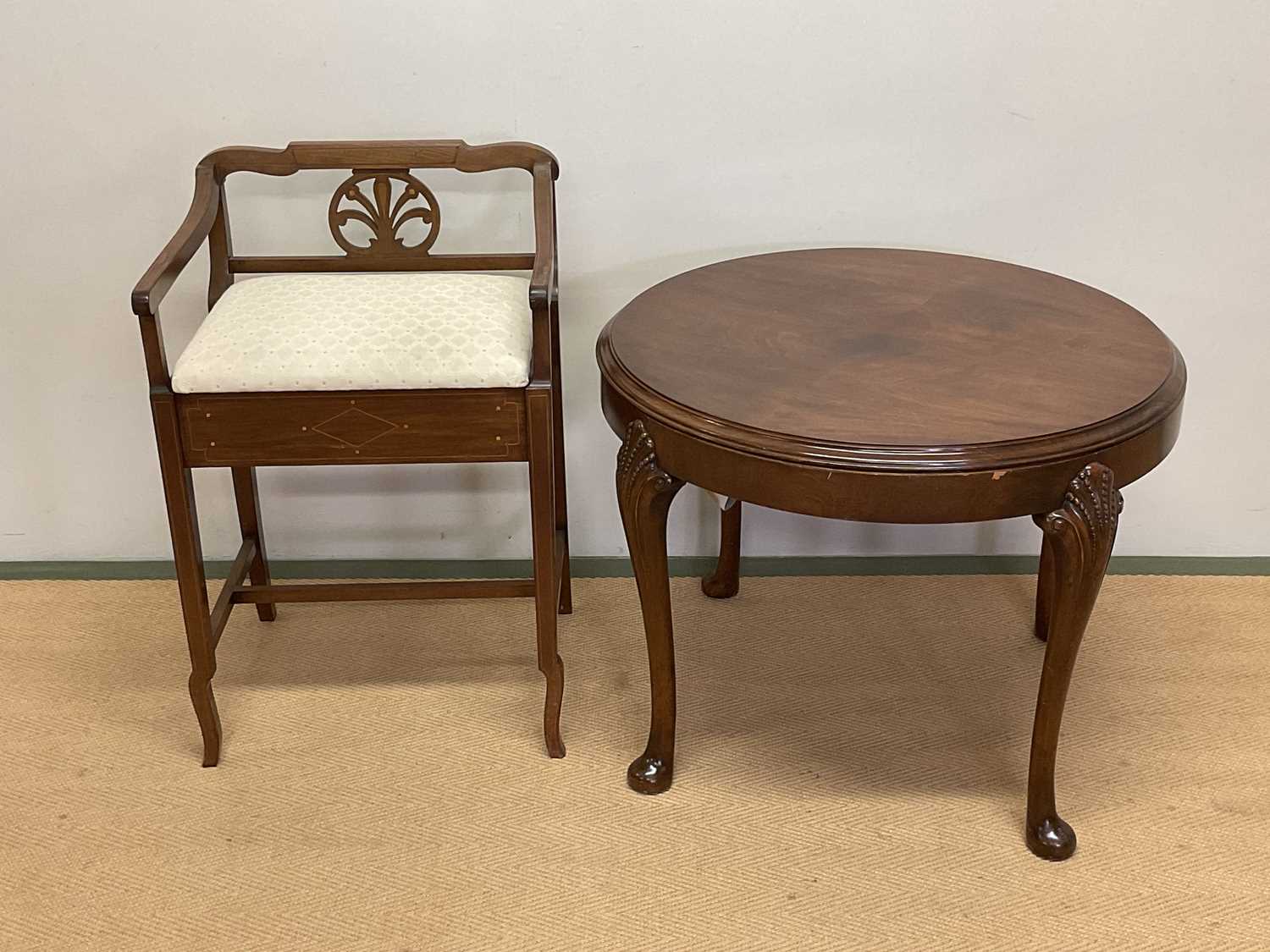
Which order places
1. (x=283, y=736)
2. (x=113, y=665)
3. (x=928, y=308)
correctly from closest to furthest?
1. (x=928, y=308)
2. (x=283, y=736)
3. (x=113, y=665)

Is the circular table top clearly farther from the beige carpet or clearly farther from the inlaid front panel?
the beige carpet

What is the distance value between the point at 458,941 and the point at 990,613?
51.7 inches

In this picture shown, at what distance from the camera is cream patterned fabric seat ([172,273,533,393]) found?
1.93 metres

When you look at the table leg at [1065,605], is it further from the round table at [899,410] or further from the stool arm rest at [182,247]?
the stool arm rest at [182,247]

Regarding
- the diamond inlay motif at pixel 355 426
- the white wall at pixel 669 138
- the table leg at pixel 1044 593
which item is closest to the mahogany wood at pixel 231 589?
the white wall at pixel 669 138

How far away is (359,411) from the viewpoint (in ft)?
6.47

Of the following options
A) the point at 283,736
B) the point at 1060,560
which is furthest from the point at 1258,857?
the point at 283,736

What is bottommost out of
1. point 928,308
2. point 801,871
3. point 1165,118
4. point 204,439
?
point 801,871

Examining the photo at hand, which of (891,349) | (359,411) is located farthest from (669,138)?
(359,411)

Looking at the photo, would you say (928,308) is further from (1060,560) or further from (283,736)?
(283,736)

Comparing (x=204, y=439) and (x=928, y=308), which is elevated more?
(x=928, y=308)

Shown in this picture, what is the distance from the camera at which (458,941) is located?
186cm

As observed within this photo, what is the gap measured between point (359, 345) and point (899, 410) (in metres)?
0.81

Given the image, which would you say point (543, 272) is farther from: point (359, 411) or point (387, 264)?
point (387, 264)
